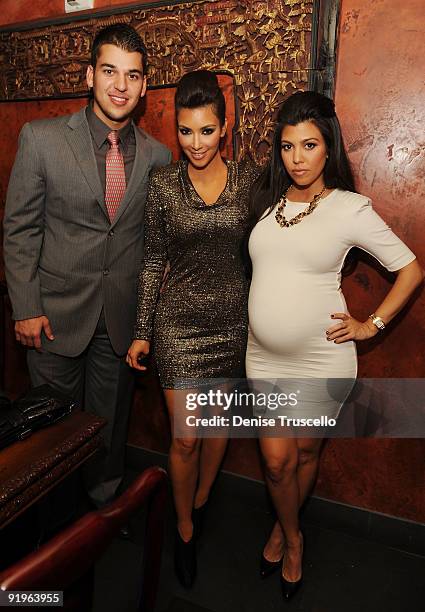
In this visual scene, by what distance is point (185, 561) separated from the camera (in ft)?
6.56

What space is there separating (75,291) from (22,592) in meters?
1.44

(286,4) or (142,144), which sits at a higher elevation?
(286,4)

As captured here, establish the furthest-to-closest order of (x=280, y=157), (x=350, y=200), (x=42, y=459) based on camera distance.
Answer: (x=280, y=157) < (x=350, y=200) < (x=42, y=459)

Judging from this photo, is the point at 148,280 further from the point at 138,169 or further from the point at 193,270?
the point at 138,169

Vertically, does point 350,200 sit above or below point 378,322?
above

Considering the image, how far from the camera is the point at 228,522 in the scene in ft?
7.72

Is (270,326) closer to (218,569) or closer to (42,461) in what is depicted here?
(42,461)

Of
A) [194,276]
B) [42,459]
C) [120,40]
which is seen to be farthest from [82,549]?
[120,40]

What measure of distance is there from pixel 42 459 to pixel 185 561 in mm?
1023

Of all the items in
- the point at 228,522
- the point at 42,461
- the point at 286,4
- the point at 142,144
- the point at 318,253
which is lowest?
the point at 228,522

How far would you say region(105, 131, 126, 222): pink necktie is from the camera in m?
1.92

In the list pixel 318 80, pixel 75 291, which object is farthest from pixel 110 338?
pixel 318 80

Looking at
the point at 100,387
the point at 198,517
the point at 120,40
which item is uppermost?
the point at 120,40

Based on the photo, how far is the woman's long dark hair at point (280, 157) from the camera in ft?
5.36
